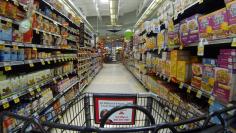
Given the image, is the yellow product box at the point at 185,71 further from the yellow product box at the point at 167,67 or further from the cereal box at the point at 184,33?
the yellow product box at the point at 167,67

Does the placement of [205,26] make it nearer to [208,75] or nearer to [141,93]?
[208,75]

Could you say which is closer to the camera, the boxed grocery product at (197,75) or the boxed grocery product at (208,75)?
the boxed grocery product at (208,75)

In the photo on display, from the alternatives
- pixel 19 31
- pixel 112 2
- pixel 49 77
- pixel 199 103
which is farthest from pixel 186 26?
pixel 112 2

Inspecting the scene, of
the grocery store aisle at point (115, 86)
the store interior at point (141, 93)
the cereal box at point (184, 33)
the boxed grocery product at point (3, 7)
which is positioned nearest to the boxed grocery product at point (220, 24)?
the store interior at point (141, 93)

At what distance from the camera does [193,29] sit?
2162 millimetres

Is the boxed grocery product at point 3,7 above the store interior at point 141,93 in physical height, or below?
above

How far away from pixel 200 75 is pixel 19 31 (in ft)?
6.73

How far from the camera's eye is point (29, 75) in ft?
8.21

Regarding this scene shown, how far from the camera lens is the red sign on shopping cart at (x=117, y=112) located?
1.34 metres

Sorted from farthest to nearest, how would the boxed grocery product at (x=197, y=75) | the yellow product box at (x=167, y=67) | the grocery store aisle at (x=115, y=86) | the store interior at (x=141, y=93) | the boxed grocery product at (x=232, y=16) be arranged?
the grocery store aisle at (x=115, y=86)
the yellow product box at (x=167, y=67)
the boxed grocery product at (x=197, y=75)
the boxed grocery product at (x=232, y=16)
the store interior at (x=141, y=93)

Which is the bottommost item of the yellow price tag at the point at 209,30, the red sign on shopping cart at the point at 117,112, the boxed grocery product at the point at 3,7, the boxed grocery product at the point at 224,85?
the red sign on shopping cart at the point at 117,112

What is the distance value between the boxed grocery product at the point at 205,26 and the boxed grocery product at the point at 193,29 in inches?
3.6

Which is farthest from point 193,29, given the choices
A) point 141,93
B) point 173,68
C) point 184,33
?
point 141,93

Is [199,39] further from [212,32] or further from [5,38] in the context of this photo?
[5,38]
